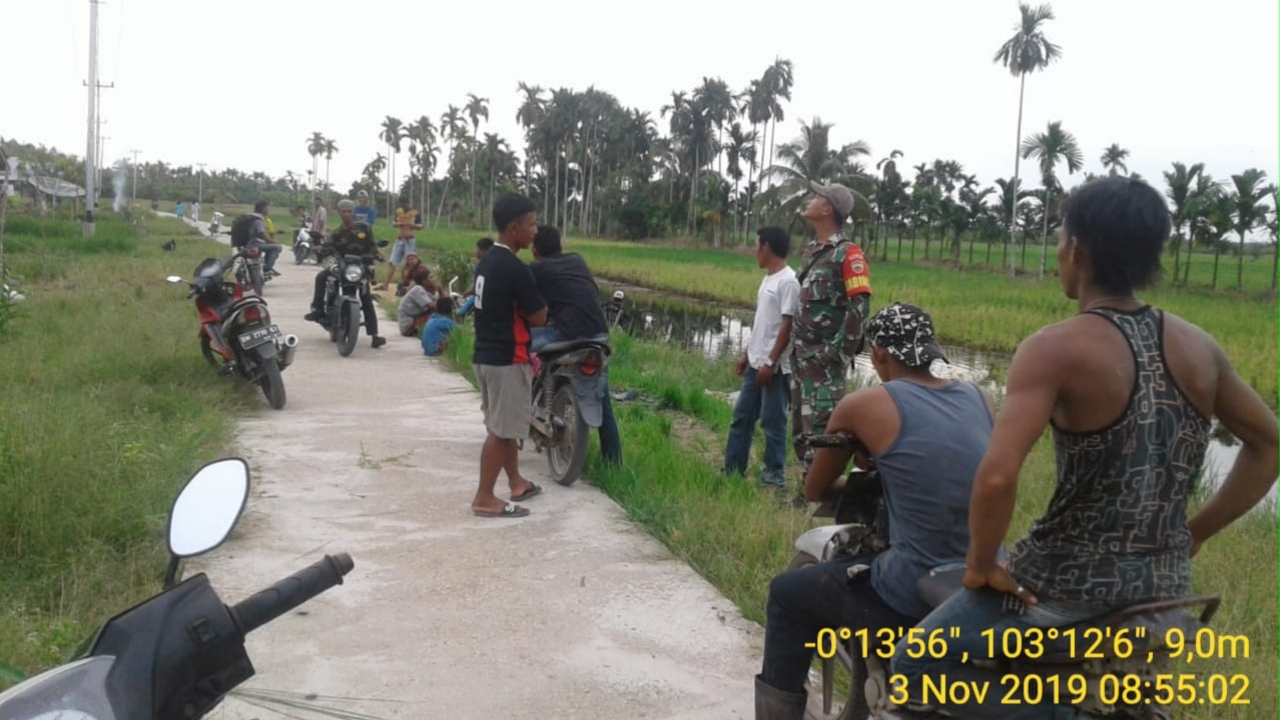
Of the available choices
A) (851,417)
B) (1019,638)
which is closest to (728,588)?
(851,417)

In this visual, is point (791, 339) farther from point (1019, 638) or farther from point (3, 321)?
point (3, 321)

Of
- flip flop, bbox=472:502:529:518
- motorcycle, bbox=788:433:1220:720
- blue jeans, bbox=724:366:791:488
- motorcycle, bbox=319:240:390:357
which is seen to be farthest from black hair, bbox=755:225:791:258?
motorcycle, bbox=319:240:390:357

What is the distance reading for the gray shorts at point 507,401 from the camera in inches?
213

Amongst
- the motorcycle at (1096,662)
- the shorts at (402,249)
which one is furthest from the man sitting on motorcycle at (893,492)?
the shorts at (402,249)

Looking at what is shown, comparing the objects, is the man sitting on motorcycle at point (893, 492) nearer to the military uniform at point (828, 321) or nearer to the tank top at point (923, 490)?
the tank top at point (923, 490)

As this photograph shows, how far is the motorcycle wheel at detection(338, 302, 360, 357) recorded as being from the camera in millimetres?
10297

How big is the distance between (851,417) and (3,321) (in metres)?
9.08

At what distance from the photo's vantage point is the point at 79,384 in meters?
7.46

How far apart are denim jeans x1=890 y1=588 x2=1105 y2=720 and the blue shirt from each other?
877cm

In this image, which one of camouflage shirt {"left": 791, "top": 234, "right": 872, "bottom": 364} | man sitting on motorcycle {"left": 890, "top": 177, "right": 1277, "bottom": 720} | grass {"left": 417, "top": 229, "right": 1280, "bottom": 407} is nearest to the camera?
man sitting on motorcycle {"left": 890, "top": 177, "right": 1277, "bottom": 720}

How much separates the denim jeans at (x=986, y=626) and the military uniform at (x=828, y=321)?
3.18 meters

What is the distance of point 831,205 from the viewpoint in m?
5.53

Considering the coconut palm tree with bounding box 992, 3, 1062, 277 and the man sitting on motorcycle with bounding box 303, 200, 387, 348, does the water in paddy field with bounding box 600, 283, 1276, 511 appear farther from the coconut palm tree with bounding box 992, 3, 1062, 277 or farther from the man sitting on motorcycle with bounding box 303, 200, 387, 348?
the coconut palm tree with bounding box 992, 3, 1062, 277

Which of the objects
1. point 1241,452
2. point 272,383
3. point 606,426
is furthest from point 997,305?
point 1241,452
